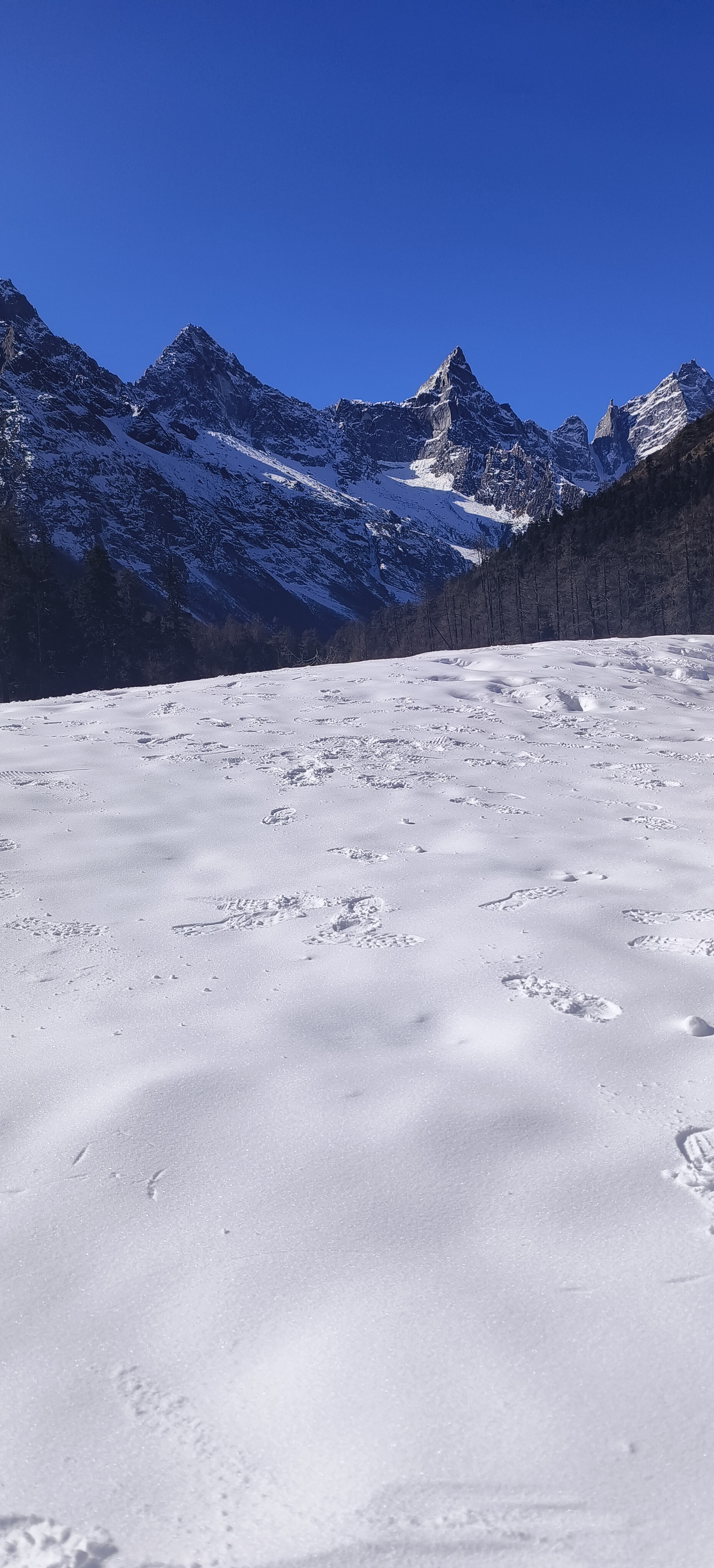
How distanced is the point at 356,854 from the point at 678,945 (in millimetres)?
2085

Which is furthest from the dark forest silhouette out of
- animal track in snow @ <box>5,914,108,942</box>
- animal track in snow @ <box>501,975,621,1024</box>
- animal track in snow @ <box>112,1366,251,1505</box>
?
animal track in snow @ <box>112,1366,251,1505</box>

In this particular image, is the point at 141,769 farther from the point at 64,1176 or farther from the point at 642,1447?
the point at 642,1447

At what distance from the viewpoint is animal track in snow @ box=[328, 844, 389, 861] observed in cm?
516

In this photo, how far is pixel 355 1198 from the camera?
2.36 meters

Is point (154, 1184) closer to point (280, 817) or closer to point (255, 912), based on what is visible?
point (255, 912)

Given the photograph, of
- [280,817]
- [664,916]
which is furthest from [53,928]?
[664,916]

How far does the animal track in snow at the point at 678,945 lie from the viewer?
3.82 metres

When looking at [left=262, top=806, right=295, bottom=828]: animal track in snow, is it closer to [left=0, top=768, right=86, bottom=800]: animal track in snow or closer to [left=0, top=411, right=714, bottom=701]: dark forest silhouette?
[left=0, top=768, right=86, bottom=800]: animal track in snow

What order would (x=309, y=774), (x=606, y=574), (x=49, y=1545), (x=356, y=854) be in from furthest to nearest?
(x=606, y=574)
(x=309, y=774)
(x=356, y=854)
(x=49, y=1545)

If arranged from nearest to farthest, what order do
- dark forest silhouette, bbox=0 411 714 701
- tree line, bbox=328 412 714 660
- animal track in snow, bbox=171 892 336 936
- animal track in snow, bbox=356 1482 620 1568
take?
animal track in snow, bbox=356 1482 620 1568
animal track in snow, bbox=171 892 336 936
dark forest silhouette, bbox=0 411 714 701
tree line, bbox=328 412 714 660

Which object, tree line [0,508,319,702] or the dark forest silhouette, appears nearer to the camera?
tree line [0,508,319,702]

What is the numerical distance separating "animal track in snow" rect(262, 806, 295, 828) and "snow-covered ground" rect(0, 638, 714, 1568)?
0.27 metres

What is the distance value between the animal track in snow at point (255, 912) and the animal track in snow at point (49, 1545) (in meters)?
2.63

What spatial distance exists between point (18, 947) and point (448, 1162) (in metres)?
2.45
